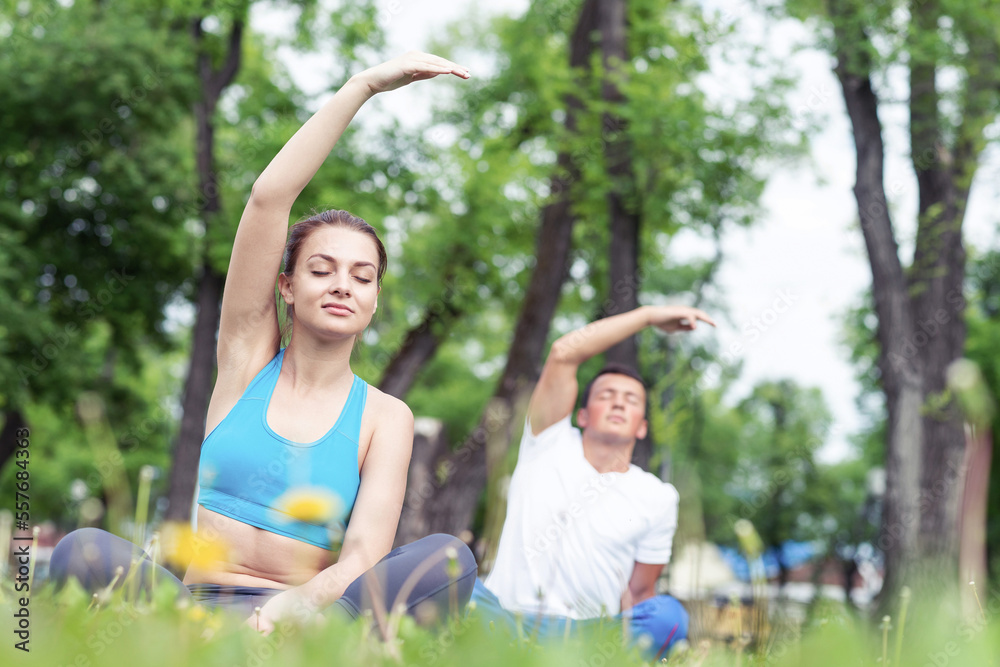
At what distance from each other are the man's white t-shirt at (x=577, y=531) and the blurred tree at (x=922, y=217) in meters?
5.10

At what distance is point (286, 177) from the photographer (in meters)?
2.39

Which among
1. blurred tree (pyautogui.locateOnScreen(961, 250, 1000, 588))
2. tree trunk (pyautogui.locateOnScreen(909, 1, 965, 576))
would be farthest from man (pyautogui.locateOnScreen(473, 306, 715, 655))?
blurred tree (pyautogui.locateOnScreen(961, 250, 1000, 588))

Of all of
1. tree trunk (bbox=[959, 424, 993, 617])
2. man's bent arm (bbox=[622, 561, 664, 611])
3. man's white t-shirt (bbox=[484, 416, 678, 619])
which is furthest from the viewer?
man's bent arm (bbox=[622, 561, 664, 611])

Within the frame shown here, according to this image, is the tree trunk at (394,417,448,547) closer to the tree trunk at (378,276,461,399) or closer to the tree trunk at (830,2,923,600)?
the tree trunk at (378,276,461,399)

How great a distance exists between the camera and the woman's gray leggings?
1.87m

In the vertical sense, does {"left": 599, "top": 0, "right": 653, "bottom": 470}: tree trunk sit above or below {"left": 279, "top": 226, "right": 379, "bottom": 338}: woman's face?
above

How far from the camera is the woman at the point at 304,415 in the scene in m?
2.23

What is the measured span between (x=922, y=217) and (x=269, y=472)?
894cm

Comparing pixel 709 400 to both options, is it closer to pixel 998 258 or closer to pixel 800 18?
pixel 998 258

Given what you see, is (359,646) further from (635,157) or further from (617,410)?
(635,157)

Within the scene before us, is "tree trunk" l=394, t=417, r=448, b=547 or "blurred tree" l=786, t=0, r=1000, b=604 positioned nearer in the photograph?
"blurred tree" l=786, t=0, r=1000, b=604

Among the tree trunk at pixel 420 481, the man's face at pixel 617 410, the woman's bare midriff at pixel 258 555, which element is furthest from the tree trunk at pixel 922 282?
the woman's bare midriff at pixel 258 555

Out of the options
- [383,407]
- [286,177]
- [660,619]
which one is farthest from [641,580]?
[286,177]

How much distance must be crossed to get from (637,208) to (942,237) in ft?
10.3
